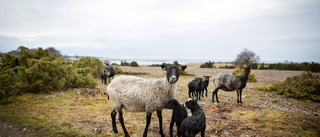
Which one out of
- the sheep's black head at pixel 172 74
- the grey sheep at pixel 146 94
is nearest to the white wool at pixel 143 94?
the grey sheep at pixel 146 94

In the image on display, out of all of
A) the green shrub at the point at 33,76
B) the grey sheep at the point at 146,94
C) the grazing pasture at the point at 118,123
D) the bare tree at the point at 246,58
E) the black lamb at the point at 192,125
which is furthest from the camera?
the bare tree at the point at 246,58

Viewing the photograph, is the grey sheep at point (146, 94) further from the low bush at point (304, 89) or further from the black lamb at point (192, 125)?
the low bush at point (304, 89)

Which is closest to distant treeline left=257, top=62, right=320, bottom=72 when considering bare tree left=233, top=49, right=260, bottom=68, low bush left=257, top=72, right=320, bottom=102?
bare tree left=233, top=49, right=260, bottom=68

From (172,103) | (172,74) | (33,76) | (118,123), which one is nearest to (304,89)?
(172,103)

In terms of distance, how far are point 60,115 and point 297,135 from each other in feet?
33.4

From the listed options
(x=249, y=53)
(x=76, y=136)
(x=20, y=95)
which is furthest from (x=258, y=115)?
(x=249, y=53)

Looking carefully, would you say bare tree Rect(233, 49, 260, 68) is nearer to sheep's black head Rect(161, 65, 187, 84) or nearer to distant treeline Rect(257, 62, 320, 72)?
distant treeline Rect(257, 62, 320, 72)

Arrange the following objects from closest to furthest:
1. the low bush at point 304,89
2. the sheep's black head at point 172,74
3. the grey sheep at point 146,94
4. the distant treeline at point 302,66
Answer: the sheep's black head at point 172,74, the grey sheep at point 146,94, the low bush at point 304,89, the distant treeline at point 302,66

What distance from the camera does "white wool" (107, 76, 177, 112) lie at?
714 centimetres

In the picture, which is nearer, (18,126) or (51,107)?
(18,126)

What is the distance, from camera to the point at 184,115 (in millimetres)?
7141

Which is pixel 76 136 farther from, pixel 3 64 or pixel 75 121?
pixel 3 64

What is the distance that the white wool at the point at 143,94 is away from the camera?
7.14 m

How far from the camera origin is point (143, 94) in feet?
23.8
